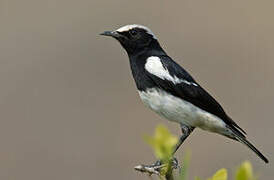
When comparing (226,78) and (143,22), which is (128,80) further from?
(143,22)

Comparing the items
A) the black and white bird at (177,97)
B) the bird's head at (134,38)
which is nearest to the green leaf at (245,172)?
the black and white bird at (177,97)

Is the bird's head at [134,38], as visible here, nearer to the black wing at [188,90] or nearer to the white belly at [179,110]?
the black wing at [188,90]

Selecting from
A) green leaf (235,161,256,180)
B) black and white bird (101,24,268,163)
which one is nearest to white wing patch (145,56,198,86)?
black and white bird (101,24,268,163)

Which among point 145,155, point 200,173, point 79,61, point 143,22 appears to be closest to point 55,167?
point 145,155

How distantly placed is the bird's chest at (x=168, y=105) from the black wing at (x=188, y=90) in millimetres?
40

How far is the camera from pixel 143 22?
50.1 feet

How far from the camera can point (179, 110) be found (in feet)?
16.1

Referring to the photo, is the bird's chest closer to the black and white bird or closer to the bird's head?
the black and white bird

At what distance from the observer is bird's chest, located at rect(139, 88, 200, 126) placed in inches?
191

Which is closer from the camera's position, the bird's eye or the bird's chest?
the bird's chest

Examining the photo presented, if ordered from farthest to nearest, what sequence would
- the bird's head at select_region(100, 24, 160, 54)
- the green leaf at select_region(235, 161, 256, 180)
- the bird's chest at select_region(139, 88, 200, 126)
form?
1. the bird's head at select_region(100, 24, 160, 54)
2. the bird's chest at select_region(139, 88, 200, 126)
3. the green leaf at select_region(235, 161, 256, 180)

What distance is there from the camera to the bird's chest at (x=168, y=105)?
4.85 metres

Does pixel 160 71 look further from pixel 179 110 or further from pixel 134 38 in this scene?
pixel 134 38

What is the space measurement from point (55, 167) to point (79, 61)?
10.7 ft
